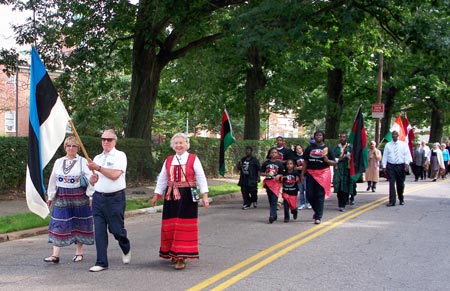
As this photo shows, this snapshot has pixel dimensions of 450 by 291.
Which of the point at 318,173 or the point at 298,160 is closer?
the point at 318,173

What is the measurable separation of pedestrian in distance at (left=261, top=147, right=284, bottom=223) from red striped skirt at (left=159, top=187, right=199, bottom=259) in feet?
14.5

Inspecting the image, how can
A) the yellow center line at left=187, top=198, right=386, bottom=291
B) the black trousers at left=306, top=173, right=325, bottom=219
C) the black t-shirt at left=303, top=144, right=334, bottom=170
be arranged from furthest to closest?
the black t-shirt at left=303, top=144, right=334, bottom=170, the black trousers at left=306, top=173, right=325, bottom=219, the yellow center line at left=187, top=198, right=386, bottom=291

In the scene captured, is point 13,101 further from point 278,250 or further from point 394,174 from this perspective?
point 278,250

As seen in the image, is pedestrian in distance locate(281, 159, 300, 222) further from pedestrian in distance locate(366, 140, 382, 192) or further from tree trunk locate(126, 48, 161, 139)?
tree trunk locate(126, 48, 161, 139)

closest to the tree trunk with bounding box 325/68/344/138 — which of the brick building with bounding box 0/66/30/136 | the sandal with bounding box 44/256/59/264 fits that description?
the brick building with bounding box 0/66/30/136

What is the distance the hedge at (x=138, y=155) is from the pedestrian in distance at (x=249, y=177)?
533 centimetres

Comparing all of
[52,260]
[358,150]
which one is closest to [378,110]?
[358,150]

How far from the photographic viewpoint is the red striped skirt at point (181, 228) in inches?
272

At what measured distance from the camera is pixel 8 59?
17344 millimetres

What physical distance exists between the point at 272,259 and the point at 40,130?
140 inches

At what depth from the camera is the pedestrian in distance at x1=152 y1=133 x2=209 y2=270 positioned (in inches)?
272

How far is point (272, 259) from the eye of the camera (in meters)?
7.60

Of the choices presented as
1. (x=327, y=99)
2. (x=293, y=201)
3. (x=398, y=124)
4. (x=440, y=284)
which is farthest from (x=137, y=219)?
(x=327, y=99)

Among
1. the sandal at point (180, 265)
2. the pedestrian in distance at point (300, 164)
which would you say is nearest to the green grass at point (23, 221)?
the pedestrian in distance at point (300, 164)
